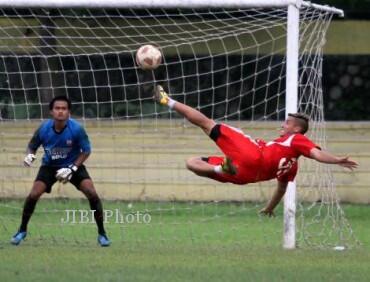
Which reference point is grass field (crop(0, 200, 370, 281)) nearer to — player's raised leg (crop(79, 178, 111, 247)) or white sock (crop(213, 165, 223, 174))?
player's raised leg (crop(79, 178, 111, 247))

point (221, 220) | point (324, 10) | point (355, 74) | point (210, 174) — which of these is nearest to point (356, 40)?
point (355, 74)

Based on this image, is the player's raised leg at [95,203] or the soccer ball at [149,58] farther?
the player's raised leg at [95,203]

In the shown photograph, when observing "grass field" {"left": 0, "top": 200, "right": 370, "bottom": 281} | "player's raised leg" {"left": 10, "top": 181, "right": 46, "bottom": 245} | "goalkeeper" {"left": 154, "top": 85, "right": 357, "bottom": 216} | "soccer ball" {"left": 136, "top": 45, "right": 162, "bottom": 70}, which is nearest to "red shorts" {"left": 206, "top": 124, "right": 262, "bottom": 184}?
"goalkeeper" {"left": 154, "top": 85, "right": 357, "bottom": 216}

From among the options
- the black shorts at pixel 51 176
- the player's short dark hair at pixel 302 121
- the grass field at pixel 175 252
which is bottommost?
the grass field at pixel 175 252

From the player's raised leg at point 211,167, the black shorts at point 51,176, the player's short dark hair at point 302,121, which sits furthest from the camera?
the black shorts at point 51,176

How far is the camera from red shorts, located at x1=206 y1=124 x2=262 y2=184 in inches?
496

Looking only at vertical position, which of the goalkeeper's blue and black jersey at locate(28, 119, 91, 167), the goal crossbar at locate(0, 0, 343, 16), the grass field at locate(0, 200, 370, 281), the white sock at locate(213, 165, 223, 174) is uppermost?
the goal crossbar at locate(0, 0, 343, 16)

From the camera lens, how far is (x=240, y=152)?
1262cm

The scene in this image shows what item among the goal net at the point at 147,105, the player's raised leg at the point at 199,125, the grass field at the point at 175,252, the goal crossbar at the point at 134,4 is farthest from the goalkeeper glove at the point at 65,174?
the goal net at the point at 147,105

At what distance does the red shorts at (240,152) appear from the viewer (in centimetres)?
1261

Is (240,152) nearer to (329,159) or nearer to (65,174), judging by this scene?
(329,159)

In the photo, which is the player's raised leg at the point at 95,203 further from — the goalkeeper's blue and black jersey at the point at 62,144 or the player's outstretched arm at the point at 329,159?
the player's outstretched arm at the point at 329,159

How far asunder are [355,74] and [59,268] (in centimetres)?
1176

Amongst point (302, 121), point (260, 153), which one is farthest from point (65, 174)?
point (302, 121)
